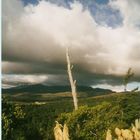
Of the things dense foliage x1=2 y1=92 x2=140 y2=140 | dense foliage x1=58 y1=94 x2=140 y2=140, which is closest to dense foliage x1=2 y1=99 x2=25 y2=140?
dense foliage x1=2 y1=92 x2=140 y2=140

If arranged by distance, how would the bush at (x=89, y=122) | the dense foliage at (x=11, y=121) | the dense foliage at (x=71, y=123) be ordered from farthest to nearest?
the bush at (x=89, y=122)
the dense foliage at (x=71, y=123)
the dense foliage at (x=11, y=121)


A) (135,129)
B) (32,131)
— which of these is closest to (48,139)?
(32,131)

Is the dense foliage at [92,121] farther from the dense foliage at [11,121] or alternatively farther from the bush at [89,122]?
the dense foliage at [11,121]

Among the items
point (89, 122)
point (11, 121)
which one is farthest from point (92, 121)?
point (11, 121)

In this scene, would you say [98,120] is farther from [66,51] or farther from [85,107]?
[66,51]

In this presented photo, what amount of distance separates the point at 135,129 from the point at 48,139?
350cm

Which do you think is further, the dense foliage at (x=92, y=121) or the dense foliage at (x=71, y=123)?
the dense foliage at (x=92, y=121)

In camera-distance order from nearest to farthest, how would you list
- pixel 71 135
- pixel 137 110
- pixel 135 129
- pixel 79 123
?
pixel 135 129 → pixel 71 135 → pixel 79 123 → pixel 137 110

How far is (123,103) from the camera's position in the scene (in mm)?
21562

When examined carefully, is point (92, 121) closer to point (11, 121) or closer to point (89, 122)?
point (89, 122)

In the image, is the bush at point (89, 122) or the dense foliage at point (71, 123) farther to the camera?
the bush at point (89, 122)

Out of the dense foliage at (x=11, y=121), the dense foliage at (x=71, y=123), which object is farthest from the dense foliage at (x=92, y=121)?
the dense foliage at (x=11, y=121)

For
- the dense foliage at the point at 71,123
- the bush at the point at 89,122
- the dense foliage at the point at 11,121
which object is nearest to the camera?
the dense foliage at the point at 11,121

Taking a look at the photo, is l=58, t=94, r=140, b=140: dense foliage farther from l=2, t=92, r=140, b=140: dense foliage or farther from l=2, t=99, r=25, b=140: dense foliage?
l=2, t=99, r=25, b=140: dense foliage
